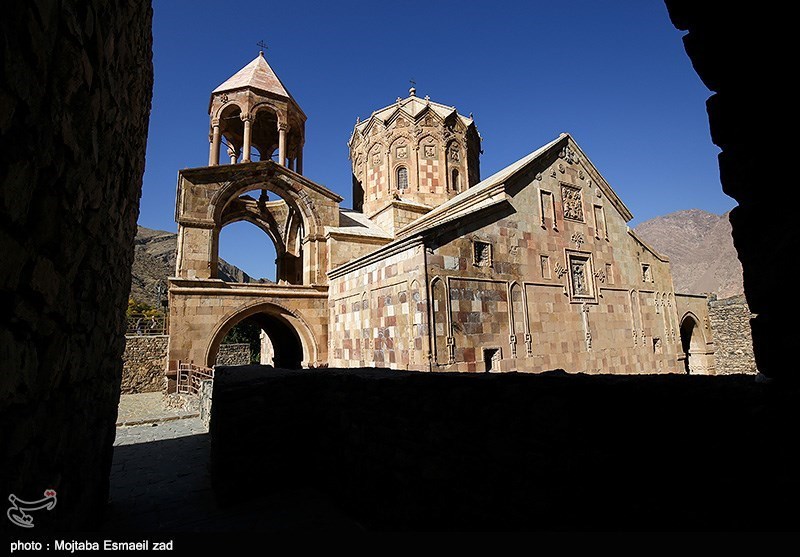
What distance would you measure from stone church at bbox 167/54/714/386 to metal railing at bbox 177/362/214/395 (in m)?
0.23

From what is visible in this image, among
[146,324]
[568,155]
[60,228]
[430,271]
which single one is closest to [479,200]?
[568,155]

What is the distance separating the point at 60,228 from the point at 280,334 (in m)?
14.5

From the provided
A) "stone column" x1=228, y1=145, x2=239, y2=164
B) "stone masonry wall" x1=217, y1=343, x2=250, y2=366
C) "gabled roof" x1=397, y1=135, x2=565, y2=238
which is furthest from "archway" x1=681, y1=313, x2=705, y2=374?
"stone masonry wall" x1=217, y1=343, x2=250, y2=366

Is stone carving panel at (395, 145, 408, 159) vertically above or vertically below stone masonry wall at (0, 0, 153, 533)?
above

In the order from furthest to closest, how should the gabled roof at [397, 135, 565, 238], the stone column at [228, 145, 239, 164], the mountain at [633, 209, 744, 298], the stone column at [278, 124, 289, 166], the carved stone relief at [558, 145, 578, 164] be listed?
the mountain at [633, 209, 744, 298], the stone column at [228, 145, 239, 164], the stone column at [278, 124, 289, 166], the carved stone relief at [558, 145, 578, 164], the gabled roof at [397, 135, 565, 238]

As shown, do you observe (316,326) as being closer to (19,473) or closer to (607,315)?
(607,315)

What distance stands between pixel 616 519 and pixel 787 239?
1434 millimetres

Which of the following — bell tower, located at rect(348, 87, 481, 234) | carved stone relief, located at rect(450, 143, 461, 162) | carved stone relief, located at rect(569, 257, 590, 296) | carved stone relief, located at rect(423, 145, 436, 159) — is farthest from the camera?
carved stone relief, located at rect(450, 143, 461, 162)

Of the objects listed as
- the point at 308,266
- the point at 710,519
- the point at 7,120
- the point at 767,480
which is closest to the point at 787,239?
the point at 767,480

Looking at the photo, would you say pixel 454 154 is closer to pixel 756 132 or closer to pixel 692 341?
pixel 692 341

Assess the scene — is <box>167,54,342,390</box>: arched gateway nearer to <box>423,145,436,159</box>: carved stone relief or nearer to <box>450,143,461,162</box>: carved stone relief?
<box>423,145,436,159</box>: carved stone relief

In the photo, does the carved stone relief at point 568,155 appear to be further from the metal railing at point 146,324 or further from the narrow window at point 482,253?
the metal railing at point 146,324

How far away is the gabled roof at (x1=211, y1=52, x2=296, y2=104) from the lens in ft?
50.2

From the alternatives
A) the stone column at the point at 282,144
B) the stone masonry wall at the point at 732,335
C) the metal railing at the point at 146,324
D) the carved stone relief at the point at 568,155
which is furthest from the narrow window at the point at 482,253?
the metal railing at the point at 146,324
